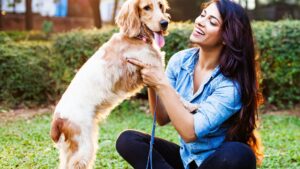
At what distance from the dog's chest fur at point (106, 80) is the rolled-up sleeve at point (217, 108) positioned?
638 mm

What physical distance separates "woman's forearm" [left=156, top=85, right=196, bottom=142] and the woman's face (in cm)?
49

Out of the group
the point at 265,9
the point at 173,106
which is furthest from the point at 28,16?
the point at 173,106

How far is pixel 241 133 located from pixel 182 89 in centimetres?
60

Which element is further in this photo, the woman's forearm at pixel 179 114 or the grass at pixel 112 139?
the grass at pixel 112 139

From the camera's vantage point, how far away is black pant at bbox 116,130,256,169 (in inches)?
138

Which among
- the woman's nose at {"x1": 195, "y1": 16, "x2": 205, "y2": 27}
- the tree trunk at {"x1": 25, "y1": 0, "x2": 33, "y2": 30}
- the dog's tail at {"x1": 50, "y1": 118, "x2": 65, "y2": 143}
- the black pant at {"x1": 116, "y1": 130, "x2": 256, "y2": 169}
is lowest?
the tree trunk at {"x1": 25, "y1": 0, "x2": 33, "y2": 30}

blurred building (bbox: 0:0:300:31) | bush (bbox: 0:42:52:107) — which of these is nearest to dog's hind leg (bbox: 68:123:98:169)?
bush (bbox: 0:42:52:107)

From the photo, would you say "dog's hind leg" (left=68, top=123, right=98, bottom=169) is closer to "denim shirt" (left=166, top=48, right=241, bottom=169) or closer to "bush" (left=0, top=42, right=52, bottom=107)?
"denim shirt" (left=166, top=48, right=241, bottom=169)

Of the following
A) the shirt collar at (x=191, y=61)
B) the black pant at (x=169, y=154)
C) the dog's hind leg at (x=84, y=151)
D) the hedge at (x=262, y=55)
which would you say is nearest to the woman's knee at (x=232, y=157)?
the black pant at (x=169, y=154)

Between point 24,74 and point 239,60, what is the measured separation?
7168 millimetres

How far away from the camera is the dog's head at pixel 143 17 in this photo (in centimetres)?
396

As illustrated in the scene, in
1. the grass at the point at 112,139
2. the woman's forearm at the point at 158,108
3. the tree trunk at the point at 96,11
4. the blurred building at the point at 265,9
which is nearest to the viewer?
the woman's forearm at the point at 158,108

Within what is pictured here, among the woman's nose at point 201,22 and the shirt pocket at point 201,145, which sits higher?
the woman's nose at point 201,22

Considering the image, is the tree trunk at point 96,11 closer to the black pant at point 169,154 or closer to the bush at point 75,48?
the bush at point 75,48
